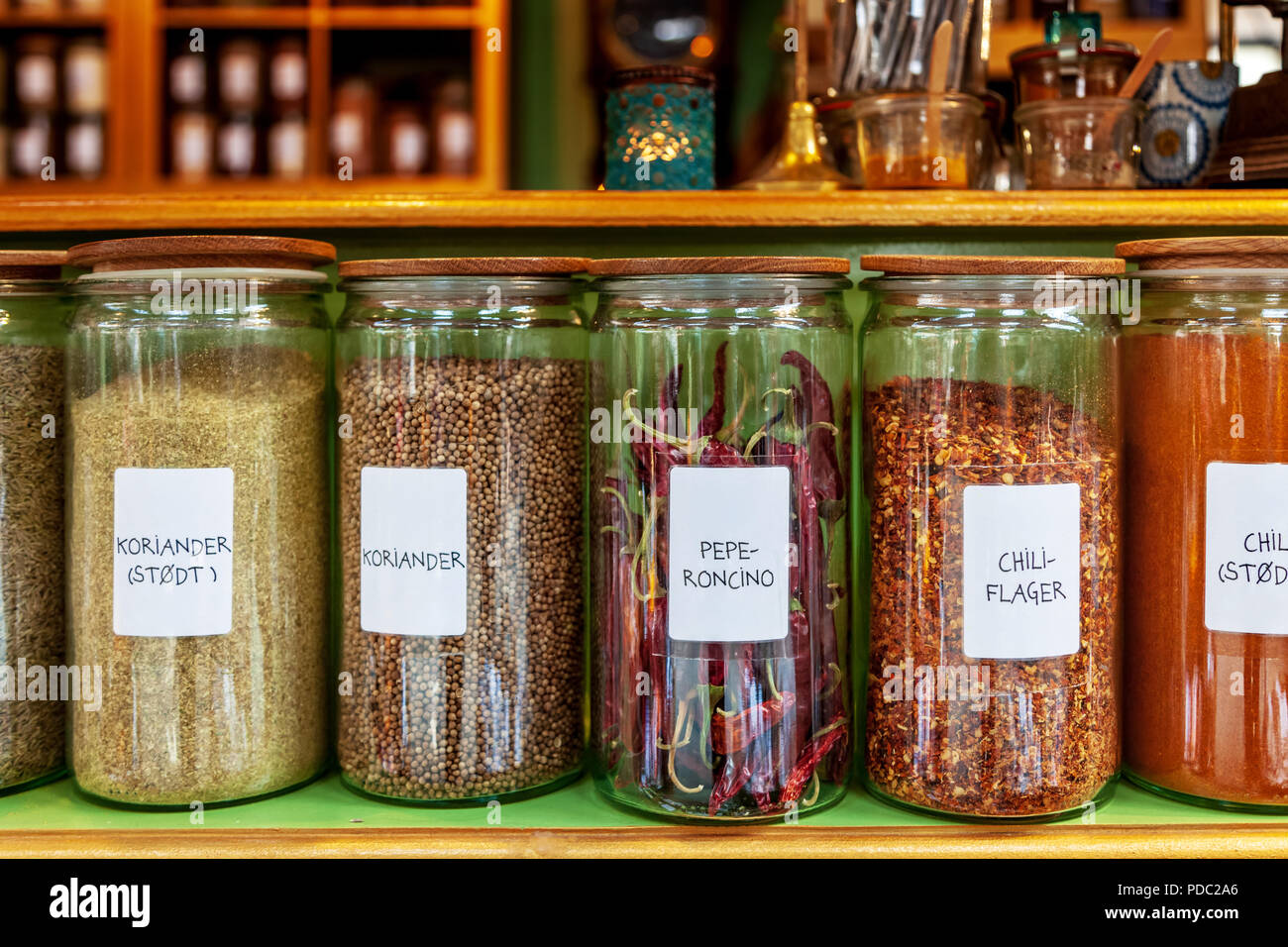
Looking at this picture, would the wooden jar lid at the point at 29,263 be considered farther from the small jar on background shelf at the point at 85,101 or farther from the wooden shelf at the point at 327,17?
the small jar on background shelf at the point at 85,101

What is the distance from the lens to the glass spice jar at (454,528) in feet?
2.62

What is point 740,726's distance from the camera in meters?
0.78

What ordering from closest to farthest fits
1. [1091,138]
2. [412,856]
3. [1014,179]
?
[412,856]
[1091,138]
[1014,179]

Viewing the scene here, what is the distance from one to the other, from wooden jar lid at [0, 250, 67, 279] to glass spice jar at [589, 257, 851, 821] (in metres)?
0.41

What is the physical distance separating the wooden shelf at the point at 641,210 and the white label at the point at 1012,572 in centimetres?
27

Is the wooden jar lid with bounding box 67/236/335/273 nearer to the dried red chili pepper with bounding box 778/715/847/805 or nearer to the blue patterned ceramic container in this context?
the dried red chili pepper with bounding box 778/715/847/805

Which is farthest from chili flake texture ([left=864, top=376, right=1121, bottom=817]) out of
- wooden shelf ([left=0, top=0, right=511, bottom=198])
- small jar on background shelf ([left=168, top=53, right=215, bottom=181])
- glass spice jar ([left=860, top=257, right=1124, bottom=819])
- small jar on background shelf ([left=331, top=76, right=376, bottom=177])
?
small jar on background shelf ([left=168, top=53, right=215, bottom=181])

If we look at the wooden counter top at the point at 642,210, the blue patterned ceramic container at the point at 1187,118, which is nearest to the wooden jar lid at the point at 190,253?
the wooden counter top at the point at 642,210

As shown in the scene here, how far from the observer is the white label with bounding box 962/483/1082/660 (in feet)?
2.50

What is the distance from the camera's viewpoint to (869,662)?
83 cm

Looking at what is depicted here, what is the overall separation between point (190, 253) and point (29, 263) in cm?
15
